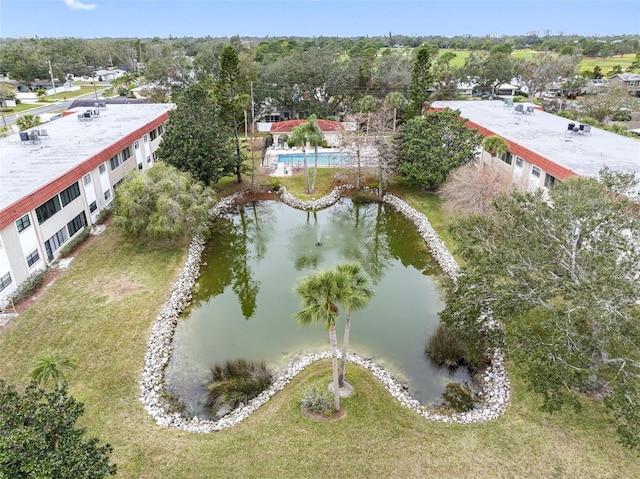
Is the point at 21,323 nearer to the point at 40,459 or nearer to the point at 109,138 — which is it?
the point at 40,459

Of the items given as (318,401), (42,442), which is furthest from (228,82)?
(42,442)

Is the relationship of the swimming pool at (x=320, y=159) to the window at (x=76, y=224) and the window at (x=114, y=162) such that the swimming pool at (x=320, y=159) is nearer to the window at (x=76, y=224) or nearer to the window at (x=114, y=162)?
the window at (x=114, y=162)

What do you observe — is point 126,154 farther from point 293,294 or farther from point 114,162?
point 293,294

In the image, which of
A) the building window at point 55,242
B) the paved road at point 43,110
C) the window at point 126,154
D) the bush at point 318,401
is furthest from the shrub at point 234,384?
the paved road at point 43,110

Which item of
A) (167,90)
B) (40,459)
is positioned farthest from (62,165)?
(167,90)

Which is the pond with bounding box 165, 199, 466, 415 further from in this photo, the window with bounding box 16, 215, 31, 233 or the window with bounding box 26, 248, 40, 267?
the window with bounding box 16, 215, 31, 233

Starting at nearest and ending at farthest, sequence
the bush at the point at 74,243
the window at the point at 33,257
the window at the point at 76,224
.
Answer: the window at the point at 33,257
the bush at the point at 74,243
the window at the point at 76,224
